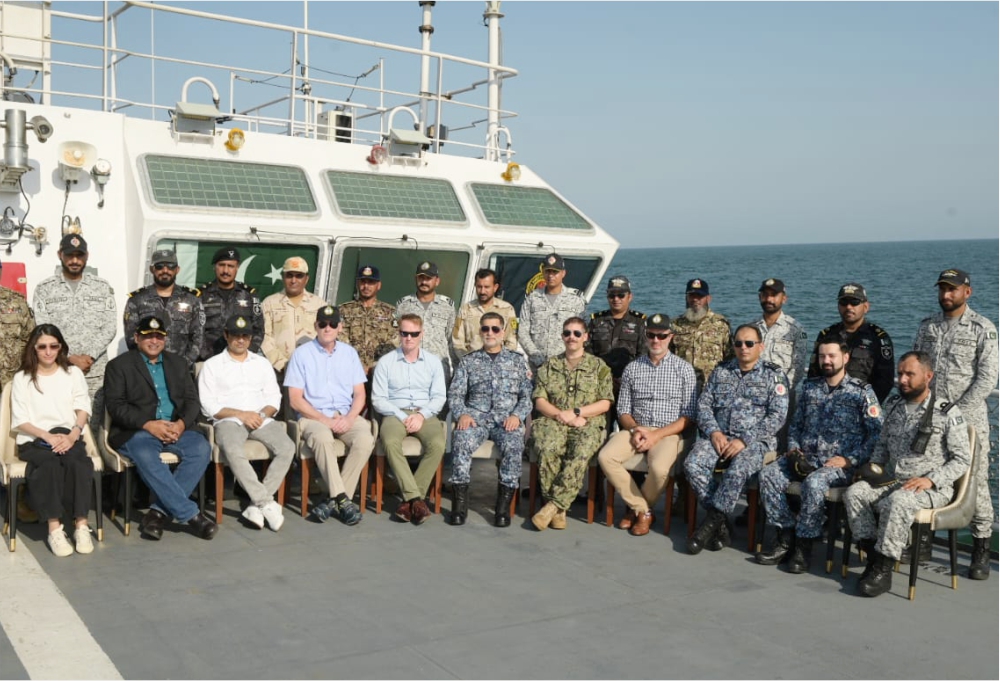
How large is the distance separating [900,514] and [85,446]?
4.60 metres

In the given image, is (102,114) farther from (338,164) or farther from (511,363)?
(511,363)

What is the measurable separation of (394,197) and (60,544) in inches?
160

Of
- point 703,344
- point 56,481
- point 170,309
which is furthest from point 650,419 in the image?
point 56,481

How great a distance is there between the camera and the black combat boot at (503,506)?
6.58 metres

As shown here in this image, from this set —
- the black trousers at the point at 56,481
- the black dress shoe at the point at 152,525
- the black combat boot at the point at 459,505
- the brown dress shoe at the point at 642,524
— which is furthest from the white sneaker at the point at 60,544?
the brown dress shoe at the point at 642,524

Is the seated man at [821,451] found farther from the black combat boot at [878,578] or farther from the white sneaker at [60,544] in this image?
the white sneaker at [60,544]

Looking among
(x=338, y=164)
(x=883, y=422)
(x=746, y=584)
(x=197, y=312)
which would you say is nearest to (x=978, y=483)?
(x=883, y=422)

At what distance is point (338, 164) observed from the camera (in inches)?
339

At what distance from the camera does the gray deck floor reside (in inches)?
167

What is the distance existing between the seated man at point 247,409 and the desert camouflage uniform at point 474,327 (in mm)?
1643

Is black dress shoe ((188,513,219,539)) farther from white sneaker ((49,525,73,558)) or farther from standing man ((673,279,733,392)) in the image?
standing man ((673,279,733,392))

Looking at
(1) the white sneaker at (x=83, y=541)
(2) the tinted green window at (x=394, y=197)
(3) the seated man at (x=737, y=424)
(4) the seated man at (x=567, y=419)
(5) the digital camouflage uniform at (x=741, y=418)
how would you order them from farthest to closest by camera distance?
1. (2) the tinted green window at (x=394, y=197)
2. (4) the seated man at (x=567, y=419)
3. (5) the digital camouflage uniform at (x=741, y=418)
4. (3) the seated man at (x=737, y=424)
5. (1) the white sneaker at (x=83, y=541)

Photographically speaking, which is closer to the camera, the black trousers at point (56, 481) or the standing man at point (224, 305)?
the black trousers at point (56, 481)

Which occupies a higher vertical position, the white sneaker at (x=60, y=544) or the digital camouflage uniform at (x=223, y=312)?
the digital camouflage uniform at (x=223, y=312)
